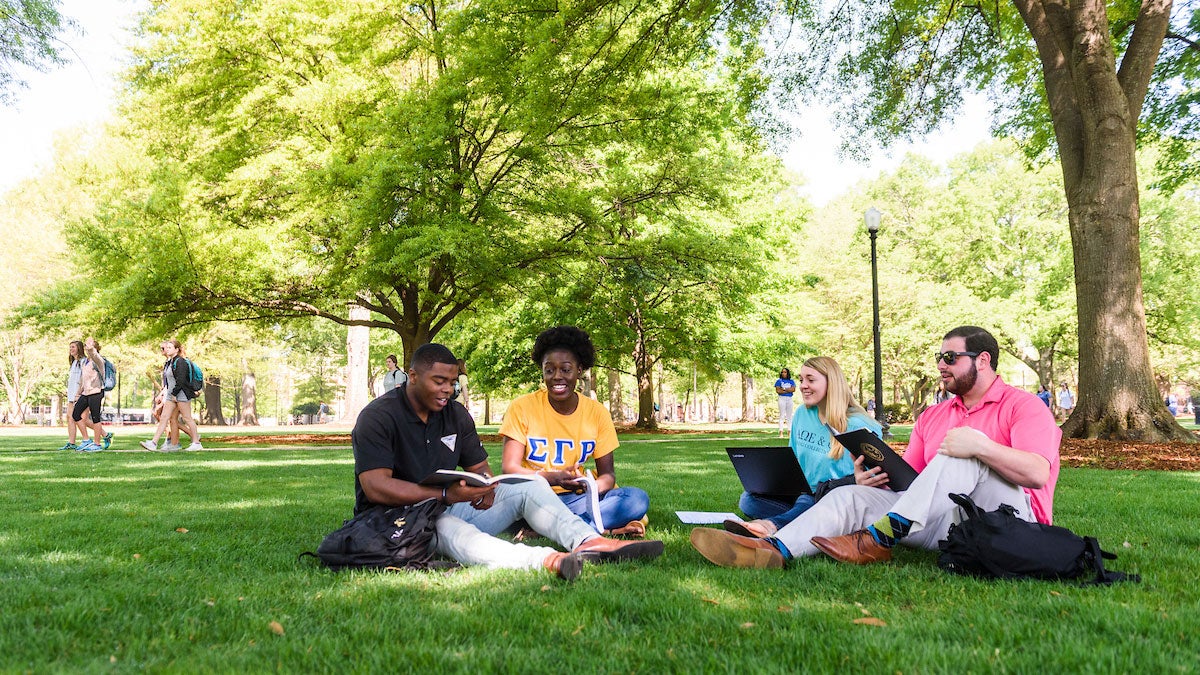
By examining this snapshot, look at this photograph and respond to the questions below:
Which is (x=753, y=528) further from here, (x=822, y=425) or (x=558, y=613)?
(x=558, y=613)

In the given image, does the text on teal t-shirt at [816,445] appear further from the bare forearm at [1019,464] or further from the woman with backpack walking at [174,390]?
the woman with backpack walking at [174,390]

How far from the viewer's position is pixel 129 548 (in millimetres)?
4516

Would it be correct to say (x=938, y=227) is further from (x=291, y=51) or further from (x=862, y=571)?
(x=862, y=571)

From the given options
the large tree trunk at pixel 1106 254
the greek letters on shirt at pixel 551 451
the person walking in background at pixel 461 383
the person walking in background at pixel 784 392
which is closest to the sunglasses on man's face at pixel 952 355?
the greek letters on shirt at pixel 551 451

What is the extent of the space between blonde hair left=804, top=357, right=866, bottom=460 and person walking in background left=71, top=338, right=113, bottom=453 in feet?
40.5

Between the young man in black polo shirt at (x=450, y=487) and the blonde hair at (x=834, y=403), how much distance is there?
4.92 feet

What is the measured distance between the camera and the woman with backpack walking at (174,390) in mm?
12586

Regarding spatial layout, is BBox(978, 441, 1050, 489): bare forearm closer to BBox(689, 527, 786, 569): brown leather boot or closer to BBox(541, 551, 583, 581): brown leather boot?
BBox(689, 527, 786, 569): brown leather boot

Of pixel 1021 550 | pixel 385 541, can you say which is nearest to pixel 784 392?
pixel 1021 550

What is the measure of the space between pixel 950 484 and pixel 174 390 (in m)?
12.5

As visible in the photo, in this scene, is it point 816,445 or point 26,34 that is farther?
point 26,34

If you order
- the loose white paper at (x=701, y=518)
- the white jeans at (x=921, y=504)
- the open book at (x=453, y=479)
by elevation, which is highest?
the open book at (x=453, y=479)

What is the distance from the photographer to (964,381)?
13.4 ft

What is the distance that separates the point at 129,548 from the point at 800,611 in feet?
12.4
